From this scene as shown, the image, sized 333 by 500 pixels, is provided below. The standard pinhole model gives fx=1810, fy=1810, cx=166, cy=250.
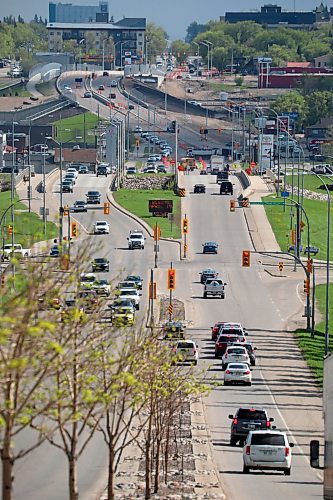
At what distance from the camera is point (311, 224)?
125m

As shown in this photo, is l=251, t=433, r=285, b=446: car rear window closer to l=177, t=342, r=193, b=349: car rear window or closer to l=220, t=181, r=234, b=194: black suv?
l=177, t=342, r=193, b=349: car rear window

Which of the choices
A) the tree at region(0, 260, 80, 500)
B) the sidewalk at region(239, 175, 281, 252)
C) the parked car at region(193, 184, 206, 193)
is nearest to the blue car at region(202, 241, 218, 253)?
the sidewalk at region(239, 175, 281, 252)

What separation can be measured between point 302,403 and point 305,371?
26.2 feet

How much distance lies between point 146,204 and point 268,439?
9421cm

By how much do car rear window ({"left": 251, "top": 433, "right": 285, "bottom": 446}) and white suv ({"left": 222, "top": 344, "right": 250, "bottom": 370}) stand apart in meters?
20.6

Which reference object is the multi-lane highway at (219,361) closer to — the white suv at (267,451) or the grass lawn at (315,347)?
the white suv at (267,451)

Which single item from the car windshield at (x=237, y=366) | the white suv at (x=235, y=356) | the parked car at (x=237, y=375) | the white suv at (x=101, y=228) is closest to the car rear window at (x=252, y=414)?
the parked car at (x=237, y=375)

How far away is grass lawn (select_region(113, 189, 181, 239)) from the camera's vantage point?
394ft

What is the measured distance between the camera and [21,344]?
79.7ft

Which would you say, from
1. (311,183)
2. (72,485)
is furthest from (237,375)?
(311,183)

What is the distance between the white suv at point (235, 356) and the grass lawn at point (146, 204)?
51838 mm

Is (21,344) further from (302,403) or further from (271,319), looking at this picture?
(271,319)

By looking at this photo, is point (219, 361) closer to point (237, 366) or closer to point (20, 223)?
point (237, 366)

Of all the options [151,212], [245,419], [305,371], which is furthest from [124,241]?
[245,419]
